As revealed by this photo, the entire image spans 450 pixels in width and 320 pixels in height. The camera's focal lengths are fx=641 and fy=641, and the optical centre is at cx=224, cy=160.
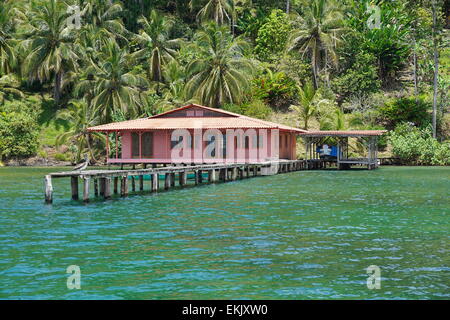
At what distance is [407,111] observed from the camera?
67.2 metres

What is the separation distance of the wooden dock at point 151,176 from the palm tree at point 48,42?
27805 millimetres

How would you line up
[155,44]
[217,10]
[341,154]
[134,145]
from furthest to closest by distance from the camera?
[217,10] < [155,44] < [341,154] < [134,145]

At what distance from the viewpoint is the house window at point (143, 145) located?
4741cm

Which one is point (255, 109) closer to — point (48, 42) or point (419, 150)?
point (419, 150)

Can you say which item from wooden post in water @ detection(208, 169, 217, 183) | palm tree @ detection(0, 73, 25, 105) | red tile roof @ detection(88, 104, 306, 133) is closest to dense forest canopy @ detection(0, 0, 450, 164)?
palm tree @ detection(0, 73, 25, 105)

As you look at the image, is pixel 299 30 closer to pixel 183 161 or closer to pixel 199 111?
pixel 199 111

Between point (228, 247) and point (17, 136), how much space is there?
53.9 m

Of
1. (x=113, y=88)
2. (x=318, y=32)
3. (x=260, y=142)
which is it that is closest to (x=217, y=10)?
(x=318, y=32)

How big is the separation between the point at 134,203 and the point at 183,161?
A: 18.6 meters

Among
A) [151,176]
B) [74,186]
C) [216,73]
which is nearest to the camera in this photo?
[74,186]

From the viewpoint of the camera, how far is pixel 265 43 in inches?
3034

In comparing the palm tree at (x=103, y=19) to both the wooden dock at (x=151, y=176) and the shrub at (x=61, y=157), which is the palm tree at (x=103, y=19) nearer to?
the shrub at (x=61, y=157)

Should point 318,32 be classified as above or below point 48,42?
above

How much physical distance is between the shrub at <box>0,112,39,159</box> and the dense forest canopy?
138 mm
